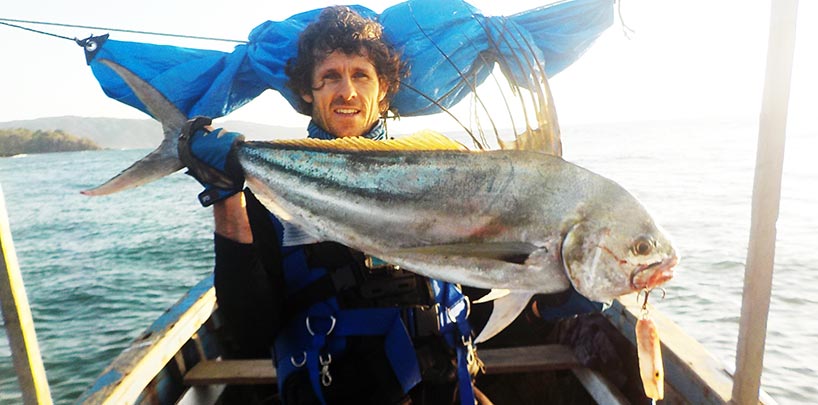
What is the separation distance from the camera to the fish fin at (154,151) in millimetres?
2281

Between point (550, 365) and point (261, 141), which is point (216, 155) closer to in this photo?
point (261, 141)

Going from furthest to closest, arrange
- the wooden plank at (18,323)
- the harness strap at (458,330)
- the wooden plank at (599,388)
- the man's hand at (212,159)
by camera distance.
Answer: the wooden plank at (599,388)
the harness strap at (458,330)
the man's hand at (212,159)
the wooden plank at (18,323)

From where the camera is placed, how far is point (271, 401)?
464cm

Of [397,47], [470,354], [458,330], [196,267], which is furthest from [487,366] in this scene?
[196,267]

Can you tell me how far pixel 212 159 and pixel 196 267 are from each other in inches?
745

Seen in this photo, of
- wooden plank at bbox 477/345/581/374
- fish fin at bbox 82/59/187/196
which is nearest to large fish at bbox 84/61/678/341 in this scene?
fish fin at bbox 82/59/187/196

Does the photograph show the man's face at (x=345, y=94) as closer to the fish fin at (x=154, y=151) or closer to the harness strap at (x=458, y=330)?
the fish fin at (x=154, y=151)

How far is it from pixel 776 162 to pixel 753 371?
123 cm

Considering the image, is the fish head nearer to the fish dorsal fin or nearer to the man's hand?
the fish dorsal fin

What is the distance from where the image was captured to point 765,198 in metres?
2.58

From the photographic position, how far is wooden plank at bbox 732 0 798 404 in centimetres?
242

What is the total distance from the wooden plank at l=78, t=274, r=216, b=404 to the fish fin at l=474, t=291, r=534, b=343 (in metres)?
2.82

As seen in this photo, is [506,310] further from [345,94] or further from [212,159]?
[345,94]

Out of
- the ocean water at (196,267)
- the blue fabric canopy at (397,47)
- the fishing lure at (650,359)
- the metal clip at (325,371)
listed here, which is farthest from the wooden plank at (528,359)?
the fishing lure at (650,359)
